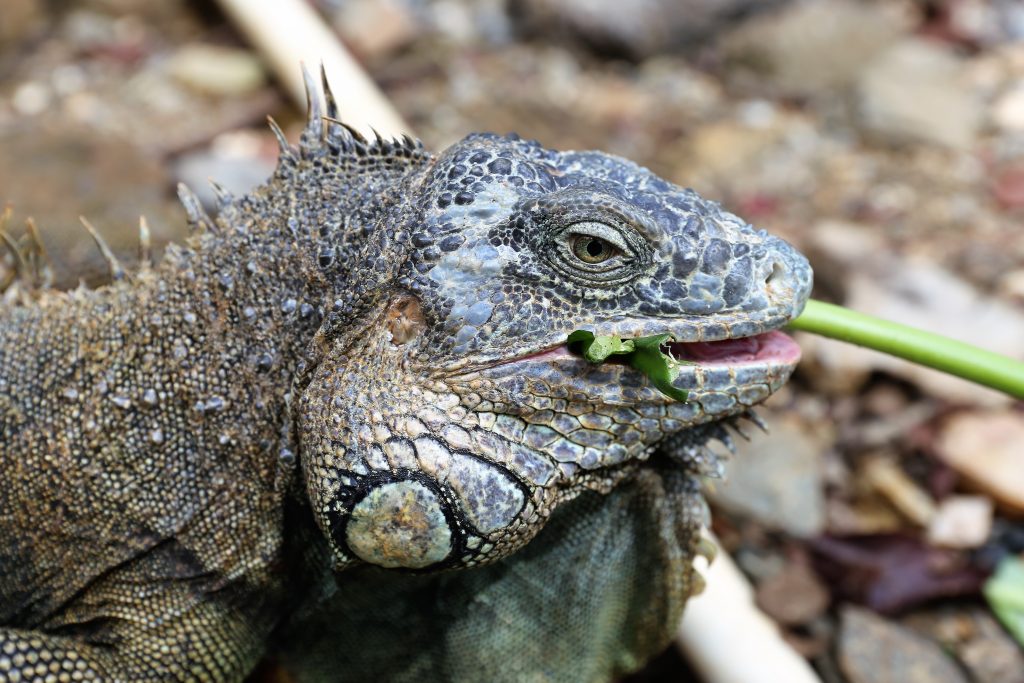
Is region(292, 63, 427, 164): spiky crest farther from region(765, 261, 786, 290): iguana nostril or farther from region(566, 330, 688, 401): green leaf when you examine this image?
region(765, 261, 786, 290): iguana nostril

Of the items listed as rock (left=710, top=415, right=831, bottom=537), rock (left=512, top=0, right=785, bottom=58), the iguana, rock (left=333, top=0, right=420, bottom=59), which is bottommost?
the iguana

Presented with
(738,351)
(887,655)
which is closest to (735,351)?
(738,351)

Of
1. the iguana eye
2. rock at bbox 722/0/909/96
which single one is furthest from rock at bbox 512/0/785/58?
the iguana eye

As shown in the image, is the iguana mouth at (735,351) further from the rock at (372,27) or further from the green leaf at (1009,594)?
the rock at (372,27)

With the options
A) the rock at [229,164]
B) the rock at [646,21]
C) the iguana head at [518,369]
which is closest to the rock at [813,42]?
the rock at [646,21]

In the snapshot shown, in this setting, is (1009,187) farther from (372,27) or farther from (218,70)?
(218,70)

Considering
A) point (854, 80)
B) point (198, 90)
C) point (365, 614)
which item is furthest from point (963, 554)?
point (198, 90)
